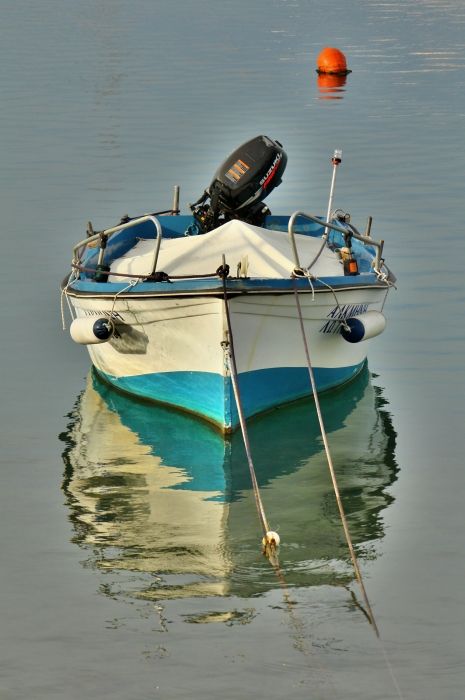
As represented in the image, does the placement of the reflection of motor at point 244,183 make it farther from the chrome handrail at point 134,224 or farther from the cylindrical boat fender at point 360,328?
the cylindrical boat fender at point 360,328

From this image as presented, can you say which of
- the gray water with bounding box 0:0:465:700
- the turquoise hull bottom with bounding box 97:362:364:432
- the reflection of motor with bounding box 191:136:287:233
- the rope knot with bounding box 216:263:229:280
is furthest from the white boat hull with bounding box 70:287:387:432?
the reflection of motor with bounding box 191:136:287:233

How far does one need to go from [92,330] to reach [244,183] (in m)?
2.54

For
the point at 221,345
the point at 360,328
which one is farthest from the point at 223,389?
the point at 360,328

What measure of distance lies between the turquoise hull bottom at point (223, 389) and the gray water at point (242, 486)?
1.21 ft

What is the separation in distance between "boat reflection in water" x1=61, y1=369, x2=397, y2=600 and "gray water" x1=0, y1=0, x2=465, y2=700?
30 millimetres

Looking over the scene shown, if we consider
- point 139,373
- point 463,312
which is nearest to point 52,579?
point 139,373

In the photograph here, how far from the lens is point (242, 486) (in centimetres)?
1253

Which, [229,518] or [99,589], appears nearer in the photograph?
[99,589]

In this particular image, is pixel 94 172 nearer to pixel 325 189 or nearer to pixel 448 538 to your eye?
pixel 325 189

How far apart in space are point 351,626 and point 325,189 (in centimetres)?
1517

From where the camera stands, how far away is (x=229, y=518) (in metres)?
11.8

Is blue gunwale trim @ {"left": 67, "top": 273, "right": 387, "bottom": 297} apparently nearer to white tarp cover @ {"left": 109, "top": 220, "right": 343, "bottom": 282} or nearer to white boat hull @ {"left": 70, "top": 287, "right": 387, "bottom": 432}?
white boat hull @ {"left": 70, "top": 287, "right": 387, "bottom": 432}

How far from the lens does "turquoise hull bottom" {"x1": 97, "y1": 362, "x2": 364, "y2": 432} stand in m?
13.6

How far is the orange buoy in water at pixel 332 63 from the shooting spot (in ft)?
132
